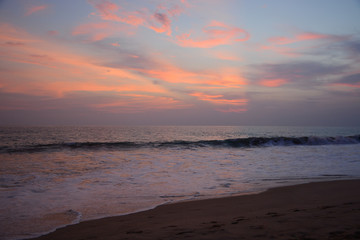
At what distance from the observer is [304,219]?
13.6 ft

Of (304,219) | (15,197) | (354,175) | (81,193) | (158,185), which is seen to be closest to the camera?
(304,219)

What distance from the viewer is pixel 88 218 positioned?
16.3 ft

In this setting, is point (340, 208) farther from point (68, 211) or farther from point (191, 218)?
point (68, 211)

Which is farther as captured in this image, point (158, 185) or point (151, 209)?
point (158, 185)

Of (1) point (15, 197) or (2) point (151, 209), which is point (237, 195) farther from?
(1) point (15, 197)

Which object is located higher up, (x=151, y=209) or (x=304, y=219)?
(x=304, y=219)

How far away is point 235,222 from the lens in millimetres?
4277

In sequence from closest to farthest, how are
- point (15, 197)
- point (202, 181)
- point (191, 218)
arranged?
point (191, 218), point (15, 197), point (202, 181)

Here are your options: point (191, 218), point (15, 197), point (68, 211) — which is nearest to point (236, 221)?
point (191, 218)

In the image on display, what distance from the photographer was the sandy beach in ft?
11.7

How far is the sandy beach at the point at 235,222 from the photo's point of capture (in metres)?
3.57

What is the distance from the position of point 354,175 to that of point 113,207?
9815 millimetres

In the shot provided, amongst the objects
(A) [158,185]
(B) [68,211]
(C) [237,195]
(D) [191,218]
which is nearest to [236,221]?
(D) [191,218]

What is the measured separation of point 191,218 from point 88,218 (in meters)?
2.09
